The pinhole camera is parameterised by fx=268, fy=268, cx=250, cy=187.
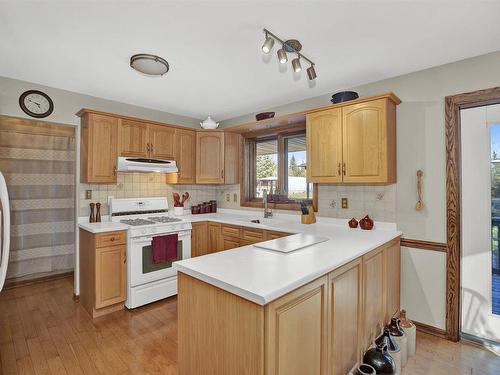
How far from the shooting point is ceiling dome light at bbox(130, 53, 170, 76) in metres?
2.26

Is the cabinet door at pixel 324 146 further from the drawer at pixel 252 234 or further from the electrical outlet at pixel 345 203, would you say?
the drawer at pixel 252 234

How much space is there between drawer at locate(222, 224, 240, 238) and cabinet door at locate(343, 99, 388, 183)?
140cm

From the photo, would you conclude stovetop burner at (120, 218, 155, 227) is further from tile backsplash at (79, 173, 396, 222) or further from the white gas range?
tile backsplash at (79, 173, 396, 222)

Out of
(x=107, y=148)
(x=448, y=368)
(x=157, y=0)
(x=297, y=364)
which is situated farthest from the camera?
(x=107, y=148)

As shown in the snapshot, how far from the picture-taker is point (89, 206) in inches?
127

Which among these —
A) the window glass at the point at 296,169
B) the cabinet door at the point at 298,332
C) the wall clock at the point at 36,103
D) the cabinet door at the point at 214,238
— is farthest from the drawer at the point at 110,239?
the cabinet door at the point at 298,332

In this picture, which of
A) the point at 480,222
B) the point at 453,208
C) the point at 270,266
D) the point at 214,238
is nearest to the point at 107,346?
the point at 214,238

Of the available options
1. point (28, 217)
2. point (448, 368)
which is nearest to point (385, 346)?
point (448, 368)

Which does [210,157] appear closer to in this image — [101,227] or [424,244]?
[101,227]

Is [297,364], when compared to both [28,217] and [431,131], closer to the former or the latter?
[431,131]

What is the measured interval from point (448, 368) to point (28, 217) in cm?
491

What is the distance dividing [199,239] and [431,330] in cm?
266

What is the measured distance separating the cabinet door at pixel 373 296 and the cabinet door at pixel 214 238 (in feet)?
6.32

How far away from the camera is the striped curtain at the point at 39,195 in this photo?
355 cm
